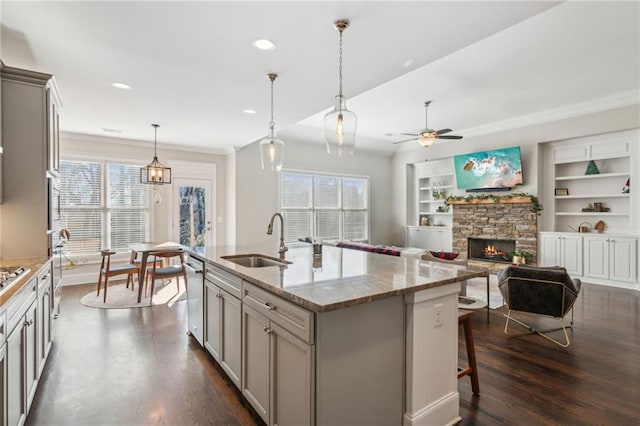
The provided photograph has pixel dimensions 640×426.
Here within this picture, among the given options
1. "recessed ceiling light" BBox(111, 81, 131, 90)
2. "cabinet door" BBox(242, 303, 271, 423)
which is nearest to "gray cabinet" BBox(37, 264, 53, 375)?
"cabinet door" BBox(242, 303, 271, 423)

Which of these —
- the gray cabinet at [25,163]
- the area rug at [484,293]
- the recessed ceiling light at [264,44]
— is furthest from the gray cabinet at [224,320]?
the area rug at [484,293]

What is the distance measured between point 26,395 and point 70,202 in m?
4.85

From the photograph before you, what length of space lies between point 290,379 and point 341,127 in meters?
1.82

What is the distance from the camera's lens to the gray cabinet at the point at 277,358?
1586 millimetres

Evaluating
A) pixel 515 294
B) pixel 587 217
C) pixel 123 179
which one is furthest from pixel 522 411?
pixel 123 179

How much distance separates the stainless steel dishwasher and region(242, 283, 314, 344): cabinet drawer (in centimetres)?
110

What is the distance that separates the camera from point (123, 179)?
6340mm

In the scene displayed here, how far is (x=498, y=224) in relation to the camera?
7219mm

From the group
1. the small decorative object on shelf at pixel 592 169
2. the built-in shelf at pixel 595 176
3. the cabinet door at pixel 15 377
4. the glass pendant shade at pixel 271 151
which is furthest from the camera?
the small decorative object on shelf at pixel 592 169

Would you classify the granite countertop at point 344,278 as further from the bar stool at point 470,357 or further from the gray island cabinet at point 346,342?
the bar stool at point 470,357

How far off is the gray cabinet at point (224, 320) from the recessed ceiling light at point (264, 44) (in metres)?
1.90

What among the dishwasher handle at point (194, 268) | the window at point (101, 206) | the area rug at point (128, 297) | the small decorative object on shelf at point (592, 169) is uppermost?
the small decorative object on shelf at point (592, 169)

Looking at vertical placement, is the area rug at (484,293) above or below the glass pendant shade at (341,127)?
below

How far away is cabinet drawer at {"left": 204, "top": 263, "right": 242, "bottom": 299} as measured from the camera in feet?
7.54
